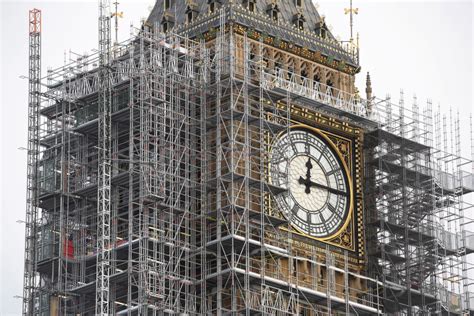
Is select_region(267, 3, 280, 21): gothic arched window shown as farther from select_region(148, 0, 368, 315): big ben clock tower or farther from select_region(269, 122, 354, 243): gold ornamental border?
select_region(269, 122, 354, 243): gold ornamental border

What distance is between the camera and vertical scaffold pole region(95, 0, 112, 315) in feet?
313

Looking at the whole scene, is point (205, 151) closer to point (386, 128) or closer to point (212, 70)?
point (212, 70)

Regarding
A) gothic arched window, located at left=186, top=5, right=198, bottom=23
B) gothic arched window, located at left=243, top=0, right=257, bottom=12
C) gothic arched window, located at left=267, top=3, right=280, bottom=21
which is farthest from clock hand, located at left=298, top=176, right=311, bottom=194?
gothic arched window, located at left=186, top=5, right=198, bottom=23

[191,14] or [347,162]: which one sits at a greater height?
[191,14]

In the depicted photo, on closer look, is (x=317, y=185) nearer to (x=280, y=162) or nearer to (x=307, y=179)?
(x=307, y=179)

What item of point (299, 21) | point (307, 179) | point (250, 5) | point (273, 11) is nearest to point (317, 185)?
point (307, 179)

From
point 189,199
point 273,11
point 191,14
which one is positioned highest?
point 273,11

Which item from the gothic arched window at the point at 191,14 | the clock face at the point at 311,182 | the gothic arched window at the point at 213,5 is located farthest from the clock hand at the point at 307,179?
the gothic arched window at the point at 191,14

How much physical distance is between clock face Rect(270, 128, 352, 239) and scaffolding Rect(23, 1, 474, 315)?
23.5 inches

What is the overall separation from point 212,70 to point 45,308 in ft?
37.1

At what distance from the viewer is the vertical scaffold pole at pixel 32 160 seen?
323ft

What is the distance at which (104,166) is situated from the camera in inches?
3807

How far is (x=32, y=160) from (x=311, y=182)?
11039 millimetres

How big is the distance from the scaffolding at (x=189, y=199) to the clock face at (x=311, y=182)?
Answer: 597 millimetres
